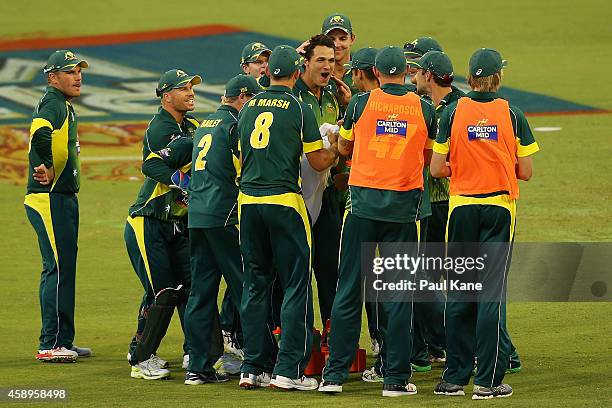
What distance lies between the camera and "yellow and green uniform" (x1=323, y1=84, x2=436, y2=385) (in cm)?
860

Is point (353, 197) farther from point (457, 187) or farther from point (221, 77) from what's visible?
point (221, 77)

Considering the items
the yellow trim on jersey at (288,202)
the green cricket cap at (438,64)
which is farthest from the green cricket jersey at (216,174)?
the green cricket cap at (438,64)

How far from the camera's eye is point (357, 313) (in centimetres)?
880

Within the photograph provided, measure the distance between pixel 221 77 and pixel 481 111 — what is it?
16551mm

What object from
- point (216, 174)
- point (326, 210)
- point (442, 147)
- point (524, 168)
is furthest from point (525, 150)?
point (216, 174)

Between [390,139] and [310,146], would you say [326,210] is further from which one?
[390,139]

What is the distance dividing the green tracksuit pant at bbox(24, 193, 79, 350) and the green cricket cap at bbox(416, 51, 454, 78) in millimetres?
3249

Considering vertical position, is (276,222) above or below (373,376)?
above

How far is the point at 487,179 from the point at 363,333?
309cm

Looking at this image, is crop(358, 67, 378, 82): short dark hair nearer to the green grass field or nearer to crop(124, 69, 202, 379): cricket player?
crop(124, 69, 202, 379): cricket player

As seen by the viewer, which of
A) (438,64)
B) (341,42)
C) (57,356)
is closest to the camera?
(438,64)

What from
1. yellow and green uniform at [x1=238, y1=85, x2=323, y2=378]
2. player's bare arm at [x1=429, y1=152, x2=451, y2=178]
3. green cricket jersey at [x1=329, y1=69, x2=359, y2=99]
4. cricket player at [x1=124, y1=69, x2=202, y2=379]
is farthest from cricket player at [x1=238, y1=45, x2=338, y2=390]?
green cricket jersey at [x1=329, y1=69, x2=359, y2=99]

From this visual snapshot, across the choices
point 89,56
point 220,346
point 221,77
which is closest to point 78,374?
point 220,346

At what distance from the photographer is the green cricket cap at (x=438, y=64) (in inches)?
355
